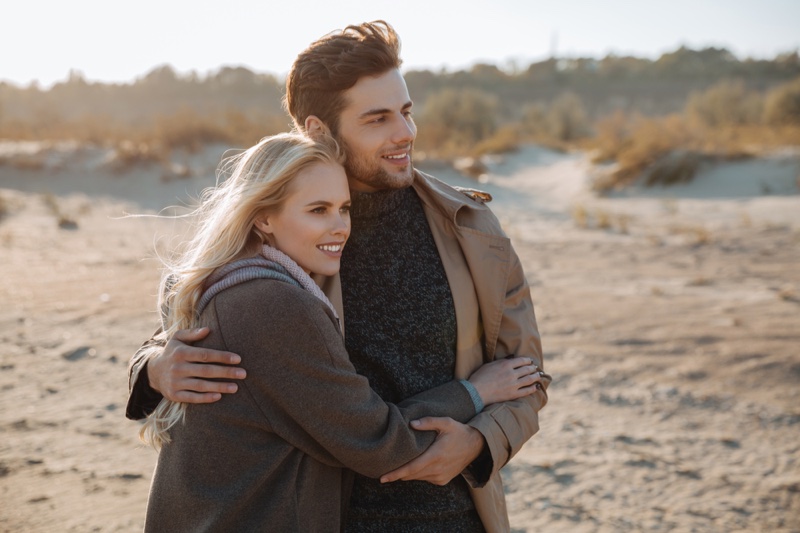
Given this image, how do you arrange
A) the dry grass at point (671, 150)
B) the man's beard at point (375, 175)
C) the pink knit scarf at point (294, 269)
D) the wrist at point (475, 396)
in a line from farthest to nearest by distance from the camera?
the dry grass at point (671, 150) < the man's beard at point (375, 175) < the wrist at point (475, 396) < the pink knit scarf at point (294, 269)

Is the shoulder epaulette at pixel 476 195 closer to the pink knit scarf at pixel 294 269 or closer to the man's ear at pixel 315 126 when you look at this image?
the man's ear at pixel 315 126

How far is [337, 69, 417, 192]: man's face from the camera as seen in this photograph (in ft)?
8.10

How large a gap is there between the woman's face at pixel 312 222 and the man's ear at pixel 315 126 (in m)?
0.39

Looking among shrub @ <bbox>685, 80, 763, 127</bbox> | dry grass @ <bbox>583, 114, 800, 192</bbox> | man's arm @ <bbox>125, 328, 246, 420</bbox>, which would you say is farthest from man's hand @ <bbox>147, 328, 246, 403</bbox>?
shrub @ <bbox>685, 80, 763, 127</bbox>

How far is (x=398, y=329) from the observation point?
7.55 ft

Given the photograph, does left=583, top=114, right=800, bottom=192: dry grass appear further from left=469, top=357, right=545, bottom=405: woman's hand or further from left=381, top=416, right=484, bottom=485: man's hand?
left=381, top=416, right=484, bottom=485: man's hand

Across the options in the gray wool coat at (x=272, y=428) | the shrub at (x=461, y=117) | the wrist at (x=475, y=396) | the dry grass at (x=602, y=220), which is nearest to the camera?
the gray wool coat at (x=272, y=428)

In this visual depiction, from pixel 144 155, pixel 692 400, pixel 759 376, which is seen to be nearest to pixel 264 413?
pixel 692 400

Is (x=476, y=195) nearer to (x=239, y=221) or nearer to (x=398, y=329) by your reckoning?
(x=398, y=329)

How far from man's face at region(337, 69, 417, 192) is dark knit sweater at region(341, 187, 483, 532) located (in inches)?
3.1

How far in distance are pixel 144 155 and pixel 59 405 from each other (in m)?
12.5

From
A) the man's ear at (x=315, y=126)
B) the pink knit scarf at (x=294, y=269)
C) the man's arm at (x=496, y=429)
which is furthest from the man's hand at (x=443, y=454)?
the man's ear at (x=315, y=126)

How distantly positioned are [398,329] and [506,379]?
A: 356 millimetres

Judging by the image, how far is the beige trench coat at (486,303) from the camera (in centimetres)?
228
